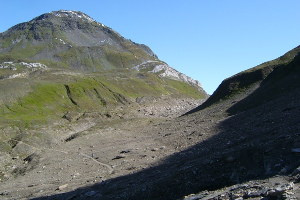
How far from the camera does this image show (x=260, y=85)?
71.8 meters

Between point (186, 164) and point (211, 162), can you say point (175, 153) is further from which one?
point (211, 162)

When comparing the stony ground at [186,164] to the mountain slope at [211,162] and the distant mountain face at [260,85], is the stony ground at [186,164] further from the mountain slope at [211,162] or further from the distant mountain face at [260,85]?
the distant mountain face at [260,85]

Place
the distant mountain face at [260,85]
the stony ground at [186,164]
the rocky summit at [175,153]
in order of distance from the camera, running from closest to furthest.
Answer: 1. the stony ground at [186,164]
2. the rocky summit at [175,153]
3. the distant mountain face at [260,85]

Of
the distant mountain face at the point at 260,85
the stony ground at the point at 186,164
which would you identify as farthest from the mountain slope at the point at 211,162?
the distant mountain face at the point at 260,85

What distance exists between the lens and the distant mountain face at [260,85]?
56062 millimetres

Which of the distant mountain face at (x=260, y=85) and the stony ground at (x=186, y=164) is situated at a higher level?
the distant mountain face at (x=260, y=85)

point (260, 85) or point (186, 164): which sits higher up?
point (260, 85)

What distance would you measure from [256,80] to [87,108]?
6336 centimetres

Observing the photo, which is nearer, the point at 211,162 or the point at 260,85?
the point at 211,162

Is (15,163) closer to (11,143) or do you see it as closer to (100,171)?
(11,143)

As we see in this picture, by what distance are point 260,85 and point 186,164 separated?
4617 centimetres

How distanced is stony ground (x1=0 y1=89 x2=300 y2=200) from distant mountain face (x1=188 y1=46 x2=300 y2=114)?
565cm

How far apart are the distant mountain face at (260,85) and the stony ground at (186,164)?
5.65 meters

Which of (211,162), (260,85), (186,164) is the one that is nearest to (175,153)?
(186,164)
